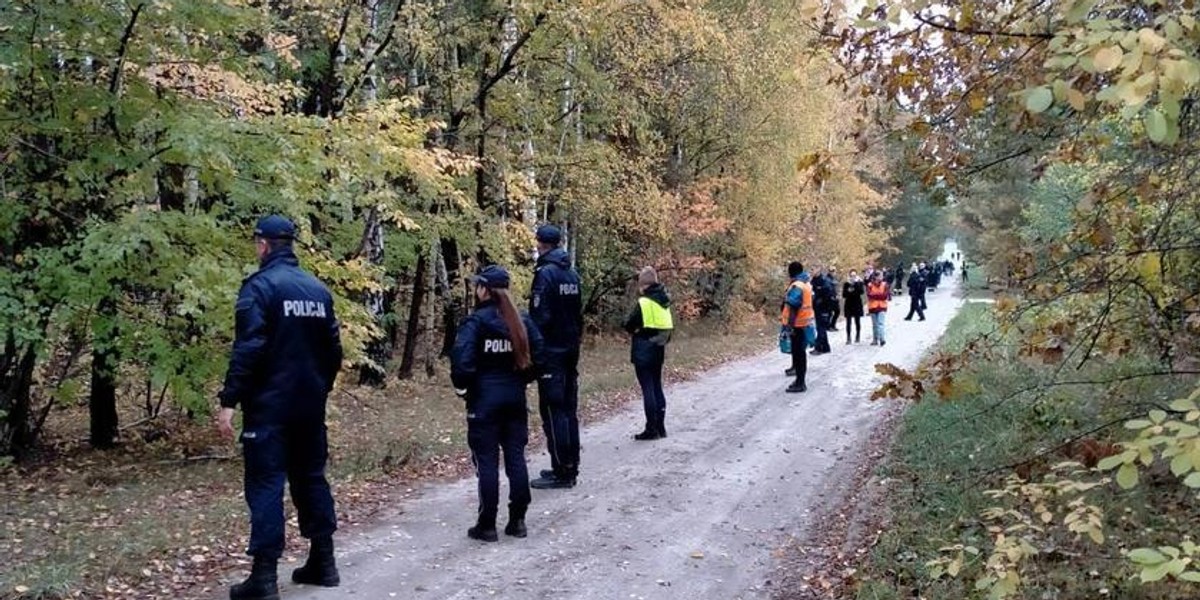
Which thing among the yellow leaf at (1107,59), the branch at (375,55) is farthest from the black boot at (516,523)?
the branch at (375,55)

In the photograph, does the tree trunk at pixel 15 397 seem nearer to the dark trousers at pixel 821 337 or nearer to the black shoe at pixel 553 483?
the black shoe at pixel 553 483

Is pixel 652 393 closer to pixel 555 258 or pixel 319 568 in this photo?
pixel 555 258

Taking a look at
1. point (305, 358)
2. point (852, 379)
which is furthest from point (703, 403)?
point (305, 358)

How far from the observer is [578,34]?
14531 mm

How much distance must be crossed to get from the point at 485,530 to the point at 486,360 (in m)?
1.24

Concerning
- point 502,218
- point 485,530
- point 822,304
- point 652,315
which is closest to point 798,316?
point 652,315

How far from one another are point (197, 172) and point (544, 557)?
5054 mm

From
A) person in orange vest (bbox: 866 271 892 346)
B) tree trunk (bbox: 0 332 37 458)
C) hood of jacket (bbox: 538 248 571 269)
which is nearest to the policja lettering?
hood of jacket (bbox: 538 248 571 269)

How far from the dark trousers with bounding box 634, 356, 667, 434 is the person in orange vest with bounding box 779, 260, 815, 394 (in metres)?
3.97

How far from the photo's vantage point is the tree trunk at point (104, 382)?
7.95 meters

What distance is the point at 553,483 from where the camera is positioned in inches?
315

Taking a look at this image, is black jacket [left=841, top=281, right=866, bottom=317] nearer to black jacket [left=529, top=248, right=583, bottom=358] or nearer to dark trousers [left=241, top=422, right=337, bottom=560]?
black jacket [left=529, top=248, right=583, bottom=358]

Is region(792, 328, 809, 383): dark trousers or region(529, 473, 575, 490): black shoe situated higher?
region(792, 328, 809, 383): dark trousers

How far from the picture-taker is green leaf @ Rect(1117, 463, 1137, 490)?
2.68 meters
